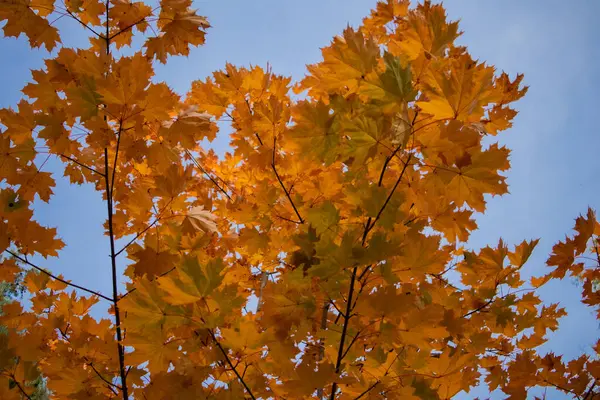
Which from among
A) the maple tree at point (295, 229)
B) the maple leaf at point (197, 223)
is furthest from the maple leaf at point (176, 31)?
the maple leaf at point (197, 223)

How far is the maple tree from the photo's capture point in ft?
3.89

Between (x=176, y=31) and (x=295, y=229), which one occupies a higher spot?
(x=176, y=31)

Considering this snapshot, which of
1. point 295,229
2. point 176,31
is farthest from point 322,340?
point 176,31

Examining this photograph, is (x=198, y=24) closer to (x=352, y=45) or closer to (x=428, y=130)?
(x=352, y=45)

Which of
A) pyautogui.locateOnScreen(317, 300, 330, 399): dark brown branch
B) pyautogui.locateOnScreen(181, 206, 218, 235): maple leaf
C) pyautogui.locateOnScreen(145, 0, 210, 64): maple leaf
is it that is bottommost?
pyautogui.locateOnScreen(317, 300, 330, 399): dark brown branch

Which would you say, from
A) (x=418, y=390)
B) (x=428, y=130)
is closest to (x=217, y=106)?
(x=428, y=130)

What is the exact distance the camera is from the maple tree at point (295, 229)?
3.89 ft

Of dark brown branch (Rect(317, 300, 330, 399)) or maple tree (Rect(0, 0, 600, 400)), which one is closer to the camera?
maple tree (Rect(0, 0, 600, 400))

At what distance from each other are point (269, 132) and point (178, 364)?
1.14 meters

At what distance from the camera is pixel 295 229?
2139mm

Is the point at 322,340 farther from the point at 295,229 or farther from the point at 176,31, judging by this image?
the point at 176,31

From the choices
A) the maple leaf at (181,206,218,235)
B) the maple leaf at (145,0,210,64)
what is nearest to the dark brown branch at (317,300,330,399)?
the maple leaf at (181,206,218,235)

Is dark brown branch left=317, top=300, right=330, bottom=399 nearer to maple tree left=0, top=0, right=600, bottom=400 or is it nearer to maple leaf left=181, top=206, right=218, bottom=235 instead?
maple tree left=0, top=0, right=600, bottom=400

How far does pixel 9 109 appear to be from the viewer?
6.85ft
